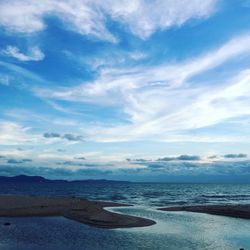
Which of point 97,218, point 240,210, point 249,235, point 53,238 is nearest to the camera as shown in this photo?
point 53,238

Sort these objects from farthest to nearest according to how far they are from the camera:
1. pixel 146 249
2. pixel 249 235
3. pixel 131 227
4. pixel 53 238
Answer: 1. pixel 131 227
2. pixel 249 235
3. pixel 53 238
4. pixel 146 249

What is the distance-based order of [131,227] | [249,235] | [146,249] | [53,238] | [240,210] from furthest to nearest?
[240,210] → [131,227] → [249,235] → [53,238] → [146,249]

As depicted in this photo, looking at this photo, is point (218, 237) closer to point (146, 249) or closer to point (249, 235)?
point (249, 235)

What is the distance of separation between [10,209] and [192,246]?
44026 mm

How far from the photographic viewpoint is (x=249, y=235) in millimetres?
45250

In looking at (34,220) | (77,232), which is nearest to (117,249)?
(77,232)

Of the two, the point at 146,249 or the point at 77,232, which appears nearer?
the point at 146,249

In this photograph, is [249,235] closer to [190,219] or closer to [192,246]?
[192,246]

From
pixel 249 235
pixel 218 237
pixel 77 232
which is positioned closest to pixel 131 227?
pixel 77 232

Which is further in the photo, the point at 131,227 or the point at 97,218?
the point at 97,218

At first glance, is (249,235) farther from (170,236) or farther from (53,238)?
(53,238)

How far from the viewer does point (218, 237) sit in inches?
1710

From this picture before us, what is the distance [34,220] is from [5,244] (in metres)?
21.4

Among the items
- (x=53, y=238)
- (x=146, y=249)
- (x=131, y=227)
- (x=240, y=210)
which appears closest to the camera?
(x=146, y=249)
